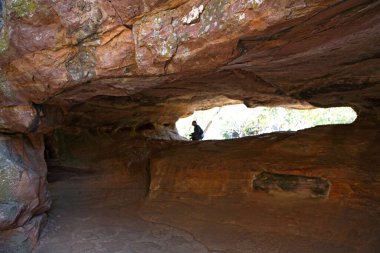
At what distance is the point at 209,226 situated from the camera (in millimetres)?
6363

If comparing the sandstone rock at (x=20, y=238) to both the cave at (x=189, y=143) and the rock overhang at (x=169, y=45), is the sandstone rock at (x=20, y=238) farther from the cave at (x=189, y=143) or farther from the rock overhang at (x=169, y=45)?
the rock overhang at (x=169, y=45)

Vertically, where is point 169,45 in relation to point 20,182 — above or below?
above

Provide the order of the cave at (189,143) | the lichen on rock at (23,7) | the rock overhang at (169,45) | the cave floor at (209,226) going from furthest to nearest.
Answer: the cave floor at (209,226) < the lichen on rock at (23,7) < the cave at (189,143) < the rock overhang at (169,45)

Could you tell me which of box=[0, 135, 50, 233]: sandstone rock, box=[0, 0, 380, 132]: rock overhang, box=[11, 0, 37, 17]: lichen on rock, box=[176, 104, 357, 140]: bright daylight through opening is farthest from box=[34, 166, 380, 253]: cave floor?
box=[176, 104, 357, 140]: bright daylight through opening

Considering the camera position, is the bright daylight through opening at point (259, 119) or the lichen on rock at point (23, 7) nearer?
the lichen on rock at point (23, 7)

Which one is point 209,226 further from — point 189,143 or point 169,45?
point 169,45

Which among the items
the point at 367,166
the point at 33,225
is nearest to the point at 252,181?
the point at 367,166

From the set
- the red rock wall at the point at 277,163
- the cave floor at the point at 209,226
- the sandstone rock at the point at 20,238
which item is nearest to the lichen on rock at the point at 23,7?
the sandstone rock at the point at 20,238

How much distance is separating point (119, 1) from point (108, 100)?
4.33 meters

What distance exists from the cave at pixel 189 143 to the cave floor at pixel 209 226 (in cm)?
2

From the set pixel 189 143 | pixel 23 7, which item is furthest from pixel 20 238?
pixel 189 143

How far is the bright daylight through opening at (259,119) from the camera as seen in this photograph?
21.1 m

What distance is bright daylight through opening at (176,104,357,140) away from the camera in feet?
69.3

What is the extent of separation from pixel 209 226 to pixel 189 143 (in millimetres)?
2591
